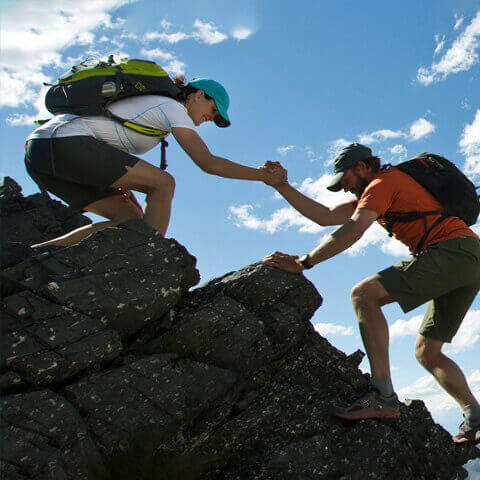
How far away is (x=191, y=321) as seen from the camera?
333 inches

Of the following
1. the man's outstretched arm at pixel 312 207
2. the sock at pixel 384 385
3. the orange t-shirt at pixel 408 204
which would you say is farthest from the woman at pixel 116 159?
the sock at pixel 384 385

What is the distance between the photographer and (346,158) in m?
9.64

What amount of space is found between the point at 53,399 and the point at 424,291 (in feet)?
20.2

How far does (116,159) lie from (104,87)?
1.26m

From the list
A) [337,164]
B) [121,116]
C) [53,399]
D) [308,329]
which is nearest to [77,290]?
[53,399]

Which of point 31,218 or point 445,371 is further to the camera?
point 31,218

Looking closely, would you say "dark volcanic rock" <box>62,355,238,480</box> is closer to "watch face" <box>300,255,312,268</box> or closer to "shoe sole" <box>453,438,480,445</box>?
"watch face" <box>300,255,312,268</box>

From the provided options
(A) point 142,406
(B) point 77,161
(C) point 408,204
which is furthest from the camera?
(C) point 408,204

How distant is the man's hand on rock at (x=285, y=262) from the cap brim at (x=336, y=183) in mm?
1559

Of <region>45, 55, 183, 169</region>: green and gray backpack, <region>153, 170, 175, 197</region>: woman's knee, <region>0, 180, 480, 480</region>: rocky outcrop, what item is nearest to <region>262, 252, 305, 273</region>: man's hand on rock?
<region>0, 180, 480, 480</region>: rocky outcrop

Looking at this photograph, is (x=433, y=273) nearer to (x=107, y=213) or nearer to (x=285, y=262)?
(x=285, y=262)

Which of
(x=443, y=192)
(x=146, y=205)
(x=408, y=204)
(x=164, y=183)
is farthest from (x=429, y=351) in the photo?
(x=146, y=205)

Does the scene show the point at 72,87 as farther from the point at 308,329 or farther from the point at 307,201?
the point at 308,329

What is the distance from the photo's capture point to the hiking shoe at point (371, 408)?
8.31 metres
